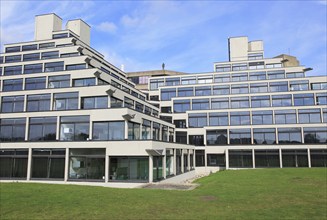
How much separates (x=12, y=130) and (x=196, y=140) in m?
35.6

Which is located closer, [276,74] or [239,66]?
[276,74]

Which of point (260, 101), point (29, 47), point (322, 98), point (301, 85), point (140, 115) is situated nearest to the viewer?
point (140, 115)

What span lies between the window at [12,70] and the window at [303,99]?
52175 mm

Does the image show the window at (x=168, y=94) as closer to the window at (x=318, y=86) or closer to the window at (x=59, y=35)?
the window at (x=59, y=35)

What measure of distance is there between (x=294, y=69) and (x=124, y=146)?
5025 centimetres

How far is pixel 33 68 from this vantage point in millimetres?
46438

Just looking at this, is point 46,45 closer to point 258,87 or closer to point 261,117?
point 261,117

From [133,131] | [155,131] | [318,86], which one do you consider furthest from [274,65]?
[133,131]

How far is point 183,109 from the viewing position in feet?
216

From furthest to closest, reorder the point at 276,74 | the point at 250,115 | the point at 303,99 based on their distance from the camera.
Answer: the point at 276,74 < the point at 250,115 < the point at 303,99

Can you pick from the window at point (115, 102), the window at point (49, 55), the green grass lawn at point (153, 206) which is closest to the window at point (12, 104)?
the window at point (49, 55)

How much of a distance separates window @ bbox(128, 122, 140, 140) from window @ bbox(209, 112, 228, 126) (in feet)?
96.8

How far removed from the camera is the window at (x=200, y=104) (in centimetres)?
6506

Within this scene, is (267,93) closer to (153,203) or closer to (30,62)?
(30,62)
